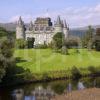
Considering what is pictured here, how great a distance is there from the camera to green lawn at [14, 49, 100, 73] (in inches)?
2396

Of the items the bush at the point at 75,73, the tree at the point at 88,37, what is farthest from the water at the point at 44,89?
the tree at the point at 88,37

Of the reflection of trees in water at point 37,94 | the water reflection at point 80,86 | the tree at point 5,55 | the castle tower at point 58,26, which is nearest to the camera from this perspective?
the reflection of trees in water at point 37,94

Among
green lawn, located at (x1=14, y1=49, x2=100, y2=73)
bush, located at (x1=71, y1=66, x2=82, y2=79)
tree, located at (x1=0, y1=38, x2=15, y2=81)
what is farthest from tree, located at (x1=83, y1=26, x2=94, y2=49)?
tree, located at (x1=0, y1=38, x2=15, y2=81)

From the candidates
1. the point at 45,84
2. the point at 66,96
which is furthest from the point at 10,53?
the point at 66,96

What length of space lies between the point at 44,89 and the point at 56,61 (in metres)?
19.7

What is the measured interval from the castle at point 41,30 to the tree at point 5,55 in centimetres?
8764

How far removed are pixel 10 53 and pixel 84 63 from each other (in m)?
21.0

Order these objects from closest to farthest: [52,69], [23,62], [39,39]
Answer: [52,69] → [23,62] → [39,39]

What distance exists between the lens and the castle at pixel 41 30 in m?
141

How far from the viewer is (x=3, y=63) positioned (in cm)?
4644

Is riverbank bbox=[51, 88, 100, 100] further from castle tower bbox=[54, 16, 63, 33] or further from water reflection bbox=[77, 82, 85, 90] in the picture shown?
castle tower bbox=[54, 16, 63, 33]

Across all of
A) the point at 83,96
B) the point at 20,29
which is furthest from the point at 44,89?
the point at 20,29

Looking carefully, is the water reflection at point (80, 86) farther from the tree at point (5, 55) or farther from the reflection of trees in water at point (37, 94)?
the tree at point (5, 55)

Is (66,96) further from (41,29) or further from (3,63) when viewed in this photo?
(41,29)
